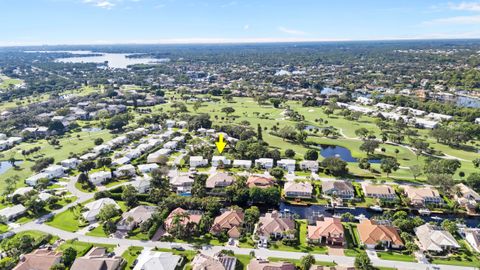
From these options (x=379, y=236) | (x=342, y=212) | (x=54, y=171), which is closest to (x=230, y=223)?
(x=342, y=212)

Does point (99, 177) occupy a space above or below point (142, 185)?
below

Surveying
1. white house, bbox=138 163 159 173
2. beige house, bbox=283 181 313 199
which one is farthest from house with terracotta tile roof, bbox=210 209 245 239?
white house, bbox=138 163 159 173

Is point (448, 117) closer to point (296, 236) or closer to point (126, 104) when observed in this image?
point (296, 236)

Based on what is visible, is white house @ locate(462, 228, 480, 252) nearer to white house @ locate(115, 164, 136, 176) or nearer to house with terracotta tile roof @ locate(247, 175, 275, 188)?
house with terracotta tile roof @ locate(247, 175, 275, 188)

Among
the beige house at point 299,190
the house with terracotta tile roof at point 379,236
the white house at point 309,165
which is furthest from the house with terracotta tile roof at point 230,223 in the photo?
the white house at point 309,165

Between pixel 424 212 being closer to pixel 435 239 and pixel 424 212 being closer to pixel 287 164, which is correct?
pixel 435 239

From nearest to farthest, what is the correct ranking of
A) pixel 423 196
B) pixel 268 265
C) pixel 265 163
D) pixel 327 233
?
pixel 268 265, pixel 327 233, pixel 423 196, pixel 265 163
